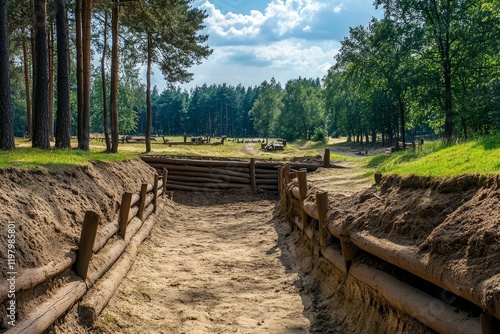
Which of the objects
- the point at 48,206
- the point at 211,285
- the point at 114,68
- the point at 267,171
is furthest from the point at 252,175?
the point at 48,206

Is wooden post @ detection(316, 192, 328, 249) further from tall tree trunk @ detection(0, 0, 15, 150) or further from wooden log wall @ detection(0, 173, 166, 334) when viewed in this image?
tall tree trunk @ detection(0, 0, 15, 150)

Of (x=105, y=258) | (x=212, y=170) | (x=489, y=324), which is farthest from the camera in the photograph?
(x=212, y=170)

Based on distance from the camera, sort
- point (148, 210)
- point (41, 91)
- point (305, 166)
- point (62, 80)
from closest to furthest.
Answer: point (148, 210)
point (41, 91)
point (62, 80)
point (305, 166)

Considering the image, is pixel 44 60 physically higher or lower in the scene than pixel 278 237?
higher

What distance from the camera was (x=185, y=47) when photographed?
2645 cm

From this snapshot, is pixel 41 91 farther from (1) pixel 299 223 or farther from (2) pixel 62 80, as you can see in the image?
(1) pixel 299 223

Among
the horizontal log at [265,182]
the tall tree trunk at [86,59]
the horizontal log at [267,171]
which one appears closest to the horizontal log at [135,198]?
the tall tree trunk at [86,59]

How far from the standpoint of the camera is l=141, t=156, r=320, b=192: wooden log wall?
19.8 meters

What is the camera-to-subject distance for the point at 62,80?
15172mm

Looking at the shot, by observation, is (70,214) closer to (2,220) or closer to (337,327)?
(2,220)

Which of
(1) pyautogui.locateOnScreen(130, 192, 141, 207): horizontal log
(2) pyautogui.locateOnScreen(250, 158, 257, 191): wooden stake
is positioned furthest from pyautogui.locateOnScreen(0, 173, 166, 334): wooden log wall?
(2) pyautogui.locateOnScreen(250, 158, 257, 191): wooden stake

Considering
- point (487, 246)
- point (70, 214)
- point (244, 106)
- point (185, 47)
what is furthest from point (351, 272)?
point (244, 106)

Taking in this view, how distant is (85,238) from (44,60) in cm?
1011

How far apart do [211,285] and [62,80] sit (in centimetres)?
1051
